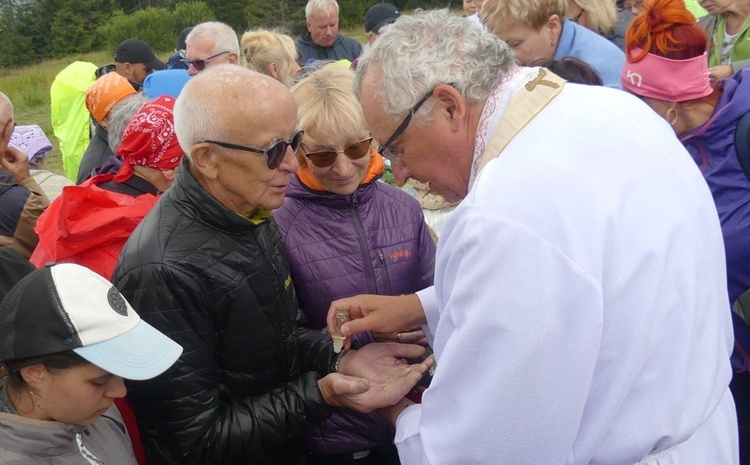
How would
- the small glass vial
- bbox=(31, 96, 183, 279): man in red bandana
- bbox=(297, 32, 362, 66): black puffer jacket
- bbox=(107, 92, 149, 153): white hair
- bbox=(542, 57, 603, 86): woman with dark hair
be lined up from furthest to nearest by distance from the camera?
bbox=(297, 32, 362, 66): black puffer jacket
bbox=(107, 92, 149, 153): white hair
bbox=(542, 57, 603, 86): woman with dark hair
bbox=(31, 96, 183, 279): man in red bandana
the small glass vial

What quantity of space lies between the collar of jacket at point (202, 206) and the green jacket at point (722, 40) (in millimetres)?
3489

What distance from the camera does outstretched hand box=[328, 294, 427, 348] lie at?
2322 mm

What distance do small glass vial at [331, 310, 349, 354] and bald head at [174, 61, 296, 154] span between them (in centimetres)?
73

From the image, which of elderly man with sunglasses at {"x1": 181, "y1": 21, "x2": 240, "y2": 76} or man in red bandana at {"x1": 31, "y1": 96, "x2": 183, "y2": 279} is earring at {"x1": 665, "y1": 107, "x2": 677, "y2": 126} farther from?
elderly man with sunglasses at {"x1": 181, "y1": 21, "x2": 240, "y2": 76}

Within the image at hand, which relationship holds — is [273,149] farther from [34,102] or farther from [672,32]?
[34,102]

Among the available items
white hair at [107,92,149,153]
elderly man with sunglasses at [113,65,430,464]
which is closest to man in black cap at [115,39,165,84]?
white hair at [107,92,149,153]

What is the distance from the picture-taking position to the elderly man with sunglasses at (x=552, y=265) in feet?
4.48

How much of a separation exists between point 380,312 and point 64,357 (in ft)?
3.46

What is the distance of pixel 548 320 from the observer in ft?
4.42

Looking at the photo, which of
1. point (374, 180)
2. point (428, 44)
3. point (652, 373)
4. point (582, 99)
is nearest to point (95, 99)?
point (374, 180)

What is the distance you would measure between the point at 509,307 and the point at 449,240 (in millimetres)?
245

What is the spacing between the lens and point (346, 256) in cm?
255

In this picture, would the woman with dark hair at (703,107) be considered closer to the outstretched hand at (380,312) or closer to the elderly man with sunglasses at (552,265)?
the elderly man with sunglasses at (552,265)

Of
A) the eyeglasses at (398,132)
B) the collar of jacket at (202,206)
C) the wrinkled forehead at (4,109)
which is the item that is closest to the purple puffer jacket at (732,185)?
the eyeglasses at (398,132)
